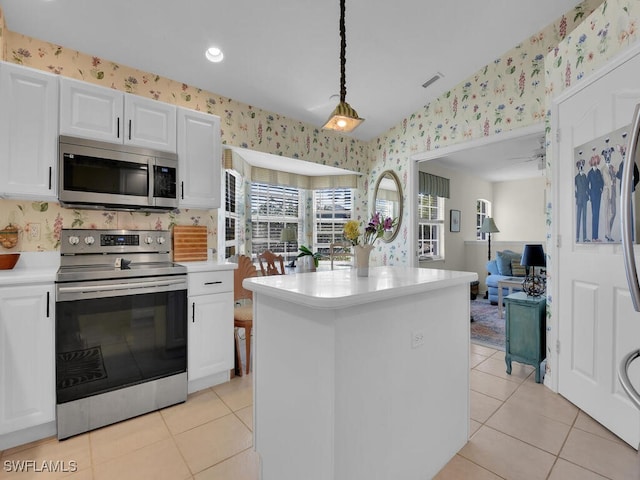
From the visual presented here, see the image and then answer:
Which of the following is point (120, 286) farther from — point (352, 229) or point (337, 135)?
point (337, 135)

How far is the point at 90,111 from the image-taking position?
225 centimetres

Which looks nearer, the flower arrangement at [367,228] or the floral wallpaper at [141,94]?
the flower arrangement at [367,228]

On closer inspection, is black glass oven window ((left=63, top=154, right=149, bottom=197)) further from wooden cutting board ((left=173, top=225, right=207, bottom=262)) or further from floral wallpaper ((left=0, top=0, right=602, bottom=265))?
wooden cutting board ((left=173, top=225, right=207, bottom=262))

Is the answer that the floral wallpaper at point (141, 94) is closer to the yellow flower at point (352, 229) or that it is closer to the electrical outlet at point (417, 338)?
the yellow flower at point (352, 229)

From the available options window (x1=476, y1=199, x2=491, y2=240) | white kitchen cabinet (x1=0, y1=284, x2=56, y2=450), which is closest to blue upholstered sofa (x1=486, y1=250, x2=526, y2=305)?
window (x1=476, y1=199, x2=491, y2=240)

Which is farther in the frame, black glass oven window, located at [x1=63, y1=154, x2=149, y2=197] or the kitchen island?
black glass oven window, located at [x1=63, y1=154, x2=149, y2=197]

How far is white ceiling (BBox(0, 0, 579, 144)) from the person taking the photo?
7.43 feet

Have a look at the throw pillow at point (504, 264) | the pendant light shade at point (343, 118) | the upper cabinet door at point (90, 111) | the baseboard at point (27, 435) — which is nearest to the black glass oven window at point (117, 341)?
the baseboard at point (27, 435)

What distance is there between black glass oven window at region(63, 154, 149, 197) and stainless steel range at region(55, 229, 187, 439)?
416 millimetres

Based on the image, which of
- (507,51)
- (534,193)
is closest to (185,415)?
(507,51)

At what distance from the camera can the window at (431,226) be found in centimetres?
577

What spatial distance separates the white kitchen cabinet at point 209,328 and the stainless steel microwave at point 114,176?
2.42 ft

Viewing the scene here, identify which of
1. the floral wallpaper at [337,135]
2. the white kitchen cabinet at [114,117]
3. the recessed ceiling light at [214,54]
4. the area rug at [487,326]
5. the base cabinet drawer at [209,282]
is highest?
the recessed ceiling light at [214,54]

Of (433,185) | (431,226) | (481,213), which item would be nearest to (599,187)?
(433,185)
